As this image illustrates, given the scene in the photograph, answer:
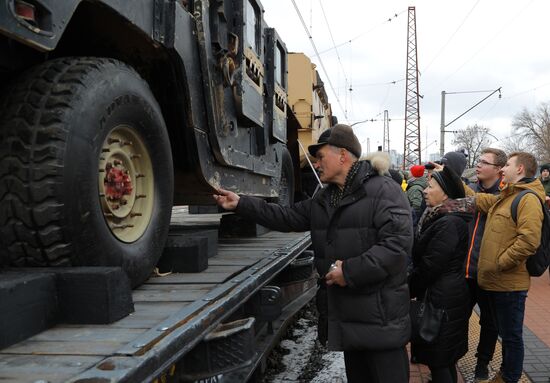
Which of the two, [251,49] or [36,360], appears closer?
[36,360]

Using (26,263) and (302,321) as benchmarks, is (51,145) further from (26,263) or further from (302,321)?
(302,321)

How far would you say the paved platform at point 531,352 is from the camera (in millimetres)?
4316

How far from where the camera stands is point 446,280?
3268 millimetres

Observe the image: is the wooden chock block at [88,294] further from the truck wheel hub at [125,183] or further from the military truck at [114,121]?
the truck wheel hub at [125,183]

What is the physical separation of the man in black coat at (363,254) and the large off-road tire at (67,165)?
0.99m

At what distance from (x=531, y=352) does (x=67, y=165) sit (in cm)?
438

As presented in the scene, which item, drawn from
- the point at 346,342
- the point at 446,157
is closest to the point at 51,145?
the point at 346,342

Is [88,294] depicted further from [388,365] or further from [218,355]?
[388,365]

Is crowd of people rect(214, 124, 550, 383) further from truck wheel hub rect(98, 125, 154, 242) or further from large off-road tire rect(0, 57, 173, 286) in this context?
large off-road tire rect(0, 57, 173, 286)

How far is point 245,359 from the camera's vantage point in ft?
7.93

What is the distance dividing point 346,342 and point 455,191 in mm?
1322

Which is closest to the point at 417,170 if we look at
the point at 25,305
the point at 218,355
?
the point at 218,355

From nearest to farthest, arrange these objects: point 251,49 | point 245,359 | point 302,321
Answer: point 245,359 → point 251,49 → point 302,321

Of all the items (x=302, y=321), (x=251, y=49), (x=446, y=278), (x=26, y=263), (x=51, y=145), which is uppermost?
(x=251, y=49)
